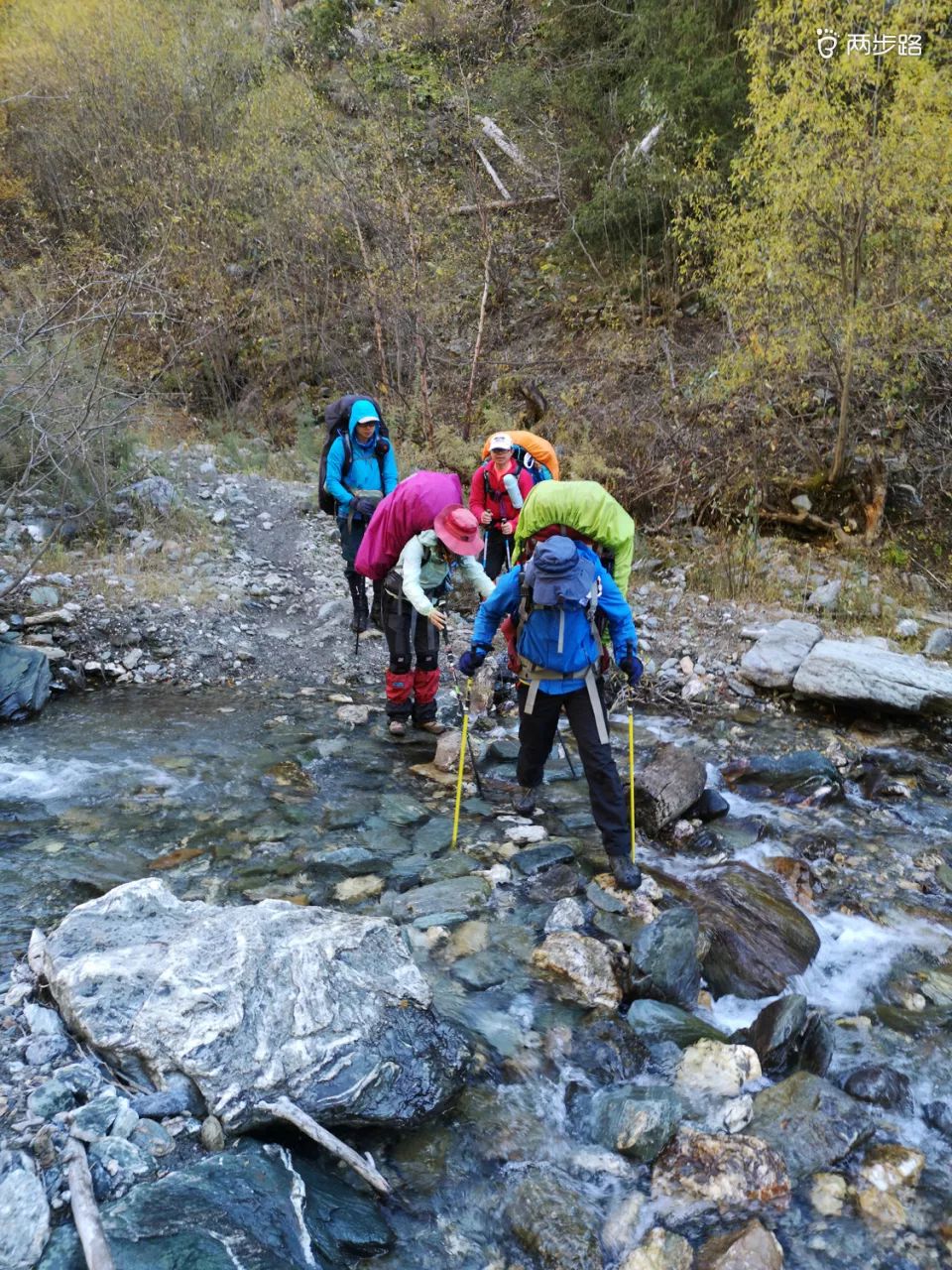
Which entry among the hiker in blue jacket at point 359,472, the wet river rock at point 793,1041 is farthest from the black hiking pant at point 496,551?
the wet river rock at point 793,1041

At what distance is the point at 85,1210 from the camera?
255cm

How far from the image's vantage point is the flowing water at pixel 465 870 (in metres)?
3.19

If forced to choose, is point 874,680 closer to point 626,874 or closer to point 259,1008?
point 626,874

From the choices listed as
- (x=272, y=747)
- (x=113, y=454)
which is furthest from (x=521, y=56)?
(x=272, y=747)

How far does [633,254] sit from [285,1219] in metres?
16.4

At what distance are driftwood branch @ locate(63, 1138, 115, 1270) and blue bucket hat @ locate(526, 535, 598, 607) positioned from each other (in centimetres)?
301

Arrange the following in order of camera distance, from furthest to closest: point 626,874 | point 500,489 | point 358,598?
1. point 358,598
2. point 500,489
3. point 626,874

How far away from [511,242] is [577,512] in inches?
604

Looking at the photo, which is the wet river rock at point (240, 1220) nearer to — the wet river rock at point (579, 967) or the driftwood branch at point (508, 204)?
the wet river rock at point (579, 967)

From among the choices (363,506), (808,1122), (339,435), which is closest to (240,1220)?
(808,1122)

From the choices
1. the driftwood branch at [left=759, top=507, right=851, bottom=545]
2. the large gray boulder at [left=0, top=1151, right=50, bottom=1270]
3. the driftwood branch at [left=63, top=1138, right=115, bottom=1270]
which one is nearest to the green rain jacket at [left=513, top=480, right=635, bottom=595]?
the driftwood branch at [left=63, top=1138, right=115, bottom=1270]

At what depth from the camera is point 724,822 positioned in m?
5.93

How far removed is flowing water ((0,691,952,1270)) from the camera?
10.5ft

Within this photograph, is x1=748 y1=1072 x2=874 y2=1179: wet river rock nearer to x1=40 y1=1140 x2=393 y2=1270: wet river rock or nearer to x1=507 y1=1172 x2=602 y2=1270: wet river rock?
x1=507 y1=1172 x2=602 y2=1270: wet river rock
